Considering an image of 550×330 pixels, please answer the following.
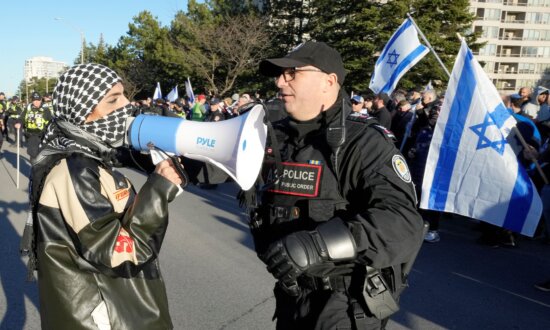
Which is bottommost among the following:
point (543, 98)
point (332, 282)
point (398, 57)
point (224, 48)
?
point (332, 282)

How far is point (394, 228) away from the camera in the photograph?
164cm

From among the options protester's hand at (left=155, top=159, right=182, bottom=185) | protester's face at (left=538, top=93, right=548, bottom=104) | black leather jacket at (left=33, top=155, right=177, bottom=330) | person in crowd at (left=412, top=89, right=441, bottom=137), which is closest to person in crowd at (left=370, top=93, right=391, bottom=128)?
person in crowd at (left=412, top=89, right=441, bottom=137)

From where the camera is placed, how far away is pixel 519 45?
63781 millimetres

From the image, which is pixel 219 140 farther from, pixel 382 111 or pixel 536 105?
pixel 536 105

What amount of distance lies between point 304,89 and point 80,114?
951 millimetres

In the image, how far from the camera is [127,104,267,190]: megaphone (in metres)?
1.74

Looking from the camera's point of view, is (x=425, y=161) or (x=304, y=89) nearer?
(x=304, y=89)

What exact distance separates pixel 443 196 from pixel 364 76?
94.8 ft

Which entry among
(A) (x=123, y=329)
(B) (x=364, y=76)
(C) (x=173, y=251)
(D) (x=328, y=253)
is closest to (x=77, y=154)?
(A) (x=123, y=329)

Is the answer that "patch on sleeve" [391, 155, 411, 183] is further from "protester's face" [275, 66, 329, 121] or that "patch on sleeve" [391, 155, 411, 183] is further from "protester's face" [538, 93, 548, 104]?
"protester's face" [538, 93, 548, 104]

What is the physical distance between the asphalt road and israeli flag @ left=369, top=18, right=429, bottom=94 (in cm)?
249

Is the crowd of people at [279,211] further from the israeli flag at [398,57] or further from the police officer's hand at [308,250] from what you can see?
the israeli flag at [398,57]

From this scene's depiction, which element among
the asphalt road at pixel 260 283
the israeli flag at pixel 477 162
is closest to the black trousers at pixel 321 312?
the asphalt road at pixel 260 283

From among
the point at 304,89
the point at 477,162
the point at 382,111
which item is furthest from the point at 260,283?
the point at 382,111
